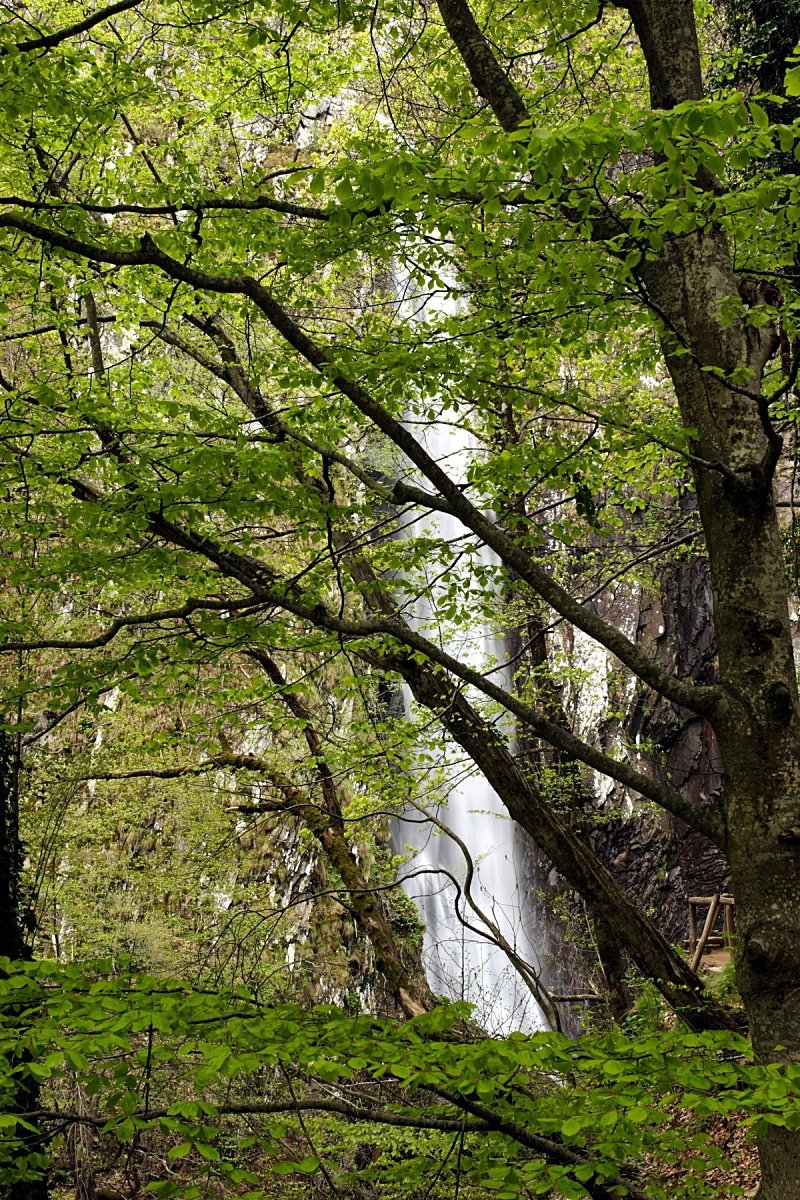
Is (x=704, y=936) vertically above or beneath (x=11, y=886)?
beneath

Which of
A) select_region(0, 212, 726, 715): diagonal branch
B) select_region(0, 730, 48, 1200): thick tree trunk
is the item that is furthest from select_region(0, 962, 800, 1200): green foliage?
select_region(0, 730, 48, 1200): thick tree trunk

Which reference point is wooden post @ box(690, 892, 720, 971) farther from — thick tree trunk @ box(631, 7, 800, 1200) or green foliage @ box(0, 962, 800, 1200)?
green foliage @ box(0, 962, 800, 1200)

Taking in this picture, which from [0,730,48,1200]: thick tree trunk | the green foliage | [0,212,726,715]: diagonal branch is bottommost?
the green foliage

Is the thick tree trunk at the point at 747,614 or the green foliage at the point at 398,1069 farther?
the thick tree trunk at the point at 747,614

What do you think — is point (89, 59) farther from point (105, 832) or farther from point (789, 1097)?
point (105, 832)

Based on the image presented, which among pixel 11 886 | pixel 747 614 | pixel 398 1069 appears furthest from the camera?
pixel 11 886

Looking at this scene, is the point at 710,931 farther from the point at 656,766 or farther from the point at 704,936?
the point at 656,766

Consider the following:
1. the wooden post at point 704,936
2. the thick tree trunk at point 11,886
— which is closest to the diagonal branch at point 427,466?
the thick tree trunk at point 11,886

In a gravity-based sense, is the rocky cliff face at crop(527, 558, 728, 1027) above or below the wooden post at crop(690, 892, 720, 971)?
above

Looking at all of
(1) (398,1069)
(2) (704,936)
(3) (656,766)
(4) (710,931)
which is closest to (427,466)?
(1) (398,1069)

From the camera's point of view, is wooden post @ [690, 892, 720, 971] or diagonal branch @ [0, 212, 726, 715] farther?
wooden post @ [690, 892, 720, 971]

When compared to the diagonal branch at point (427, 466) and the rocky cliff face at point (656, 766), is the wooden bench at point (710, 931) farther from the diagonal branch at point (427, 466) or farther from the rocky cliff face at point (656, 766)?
the diagonal branch at point (427, 466)

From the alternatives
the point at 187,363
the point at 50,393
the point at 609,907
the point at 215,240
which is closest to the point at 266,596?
the point at 50,393

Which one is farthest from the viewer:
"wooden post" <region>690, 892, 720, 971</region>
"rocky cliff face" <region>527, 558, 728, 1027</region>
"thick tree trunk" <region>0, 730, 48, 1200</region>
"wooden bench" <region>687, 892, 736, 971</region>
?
"rocky cliff face" <region>527, 558, 728, 1027</region>
